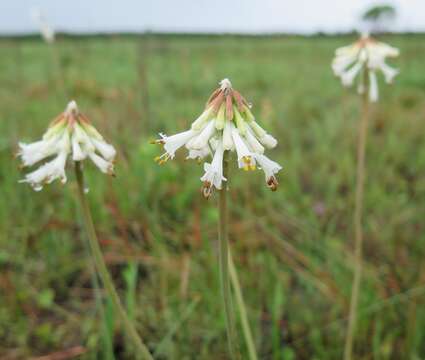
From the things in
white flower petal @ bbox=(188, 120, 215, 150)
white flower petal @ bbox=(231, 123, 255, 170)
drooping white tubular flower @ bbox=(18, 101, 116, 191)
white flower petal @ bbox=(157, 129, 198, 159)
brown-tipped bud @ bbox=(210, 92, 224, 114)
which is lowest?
white flower petal @ bbox=(231, 123, 255, 170)

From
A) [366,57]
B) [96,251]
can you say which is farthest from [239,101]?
[366,57]

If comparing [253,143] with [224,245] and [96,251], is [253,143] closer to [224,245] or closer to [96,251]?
[224,245]

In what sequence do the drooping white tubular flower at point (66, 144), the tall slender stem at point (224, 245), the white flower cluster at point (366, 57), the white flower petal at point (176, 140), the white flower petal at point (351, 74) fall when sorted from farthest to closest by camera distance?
the white flower petal at point (351, 74)
the white flower cluster at point (366, 57)
the drooping white tubular flower at point (66, 144)
the white flower petal at point (176, 140)
the tall slender stem at point (224, 245)

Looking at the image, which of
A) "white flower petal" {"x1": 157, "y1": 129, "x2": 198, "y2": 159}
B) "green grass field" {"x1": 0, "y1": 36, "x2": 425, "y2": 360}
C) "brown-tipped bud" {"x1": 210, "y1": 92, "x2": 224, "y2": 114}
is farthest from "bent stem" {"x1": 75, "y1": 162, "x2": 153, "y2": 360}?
"green grass field" {"x1": 0, "y1": 36, "x2": 425, "y2": 360}

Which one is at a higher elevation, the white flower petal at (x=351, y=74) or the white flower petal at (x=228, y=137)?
the white flower petal at (x=351, y=74)

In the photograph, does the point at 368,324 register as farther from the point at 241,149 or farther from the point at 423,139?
the point at 423,139

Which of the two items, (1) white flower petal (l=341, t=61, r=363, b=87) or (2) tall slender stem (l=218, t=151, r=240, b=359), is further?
(1) white flower petal (l=341, t=61, r=363, b=87)

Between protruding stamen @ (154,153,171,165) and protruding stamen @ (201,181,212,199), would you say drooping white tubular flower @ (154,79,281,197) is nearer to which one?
protruding stamen @ (201,181,212,199)

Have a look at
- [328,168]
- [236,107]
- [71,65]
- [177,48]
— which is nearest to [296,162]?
[328,168]

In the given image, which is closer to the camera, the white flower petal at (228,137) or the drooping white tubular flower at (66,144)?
the white flower petal at (228,137)

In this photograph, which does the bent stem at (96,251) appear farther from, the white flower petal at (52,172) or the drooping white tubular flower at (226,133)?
the drooping white tubular flower at (226,133)

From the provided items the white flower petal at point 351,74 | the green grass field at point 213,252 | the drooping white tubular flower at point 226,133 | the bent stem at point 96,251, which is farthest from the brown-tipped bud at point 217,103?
the white flower petal at point 351,74
